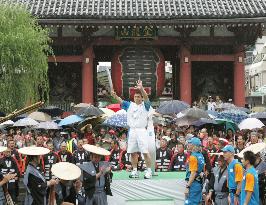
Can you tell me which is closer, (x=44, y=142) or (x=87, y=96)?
(x=44, y=142)

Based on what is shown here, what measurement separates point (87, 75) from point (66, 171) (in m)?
17.2

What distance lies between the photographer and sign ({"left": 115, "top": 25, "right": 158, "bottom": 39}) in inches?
1065

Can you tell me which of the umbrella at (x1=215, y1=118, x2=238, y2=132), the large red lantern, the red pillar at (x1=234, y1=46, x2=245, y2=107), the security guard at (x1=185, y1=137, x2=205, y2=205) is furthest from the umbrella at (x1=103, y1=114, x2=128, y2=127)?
the red pillar at (x1=234, y1=46, x2=245, y2=107)

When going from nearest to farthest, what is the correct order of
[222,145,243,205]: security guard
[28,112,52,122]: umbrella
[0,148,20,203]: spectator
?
[222,145,243,205]: security guard, [0,148,20,203]: spectator, [28,112,52,122]: umbrella

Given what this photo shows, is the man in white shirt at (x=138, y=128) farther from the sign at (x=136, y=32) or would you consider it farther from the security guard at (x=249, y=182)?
the sign at (x=136, y=32)

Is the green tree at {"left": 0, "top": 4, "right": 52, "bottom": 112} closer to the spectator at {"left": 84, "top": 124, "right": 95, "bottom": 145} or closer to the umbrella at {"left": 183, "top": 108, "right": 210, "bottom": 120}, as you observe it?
the spectator at {"left": 84, "top": 124, "right": 95, "bottom": 145}

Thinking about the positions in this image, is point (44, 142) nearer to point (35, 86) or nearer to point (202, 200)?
point (202, 200)

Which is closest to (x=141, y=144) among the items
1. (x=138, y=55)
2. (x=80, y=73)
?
(x=138, y=55)

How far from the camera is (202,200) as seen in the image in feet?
43.4

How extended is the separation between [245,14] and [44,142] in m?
12.6

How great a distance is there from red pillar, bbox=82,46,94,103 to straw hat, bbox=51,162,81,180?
1690 cm

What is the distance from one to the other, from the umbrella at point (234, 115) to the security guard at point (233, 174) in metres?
9.10

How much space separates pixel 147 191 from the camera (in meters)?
13.5

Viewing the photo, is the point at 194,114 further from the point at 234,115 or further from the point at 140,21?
the point at 140,21
